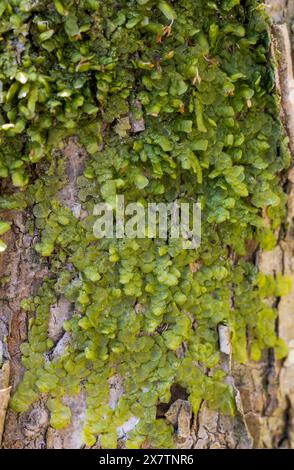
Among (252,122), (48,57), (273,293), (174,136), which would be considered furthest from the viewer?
(273,293)

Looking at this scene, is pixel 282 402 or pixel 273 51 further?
pixel 282 402

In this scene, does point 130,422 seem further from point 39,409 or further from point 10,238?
point 10,238

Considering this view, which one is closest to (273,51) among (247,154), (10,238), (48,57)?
(247,154)

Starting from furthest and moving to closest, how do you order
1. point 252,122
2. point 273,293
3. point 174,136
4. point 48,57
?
point 273,293, point 252,122, point 174,136, point 48,57

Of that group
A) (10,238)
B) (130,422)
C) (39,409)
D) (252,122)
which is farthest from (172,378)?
(252,122)

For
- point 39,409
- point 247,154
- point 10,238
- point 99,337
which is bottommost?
point 39,409

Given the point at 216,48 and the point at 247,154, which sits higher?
the point at 216,48

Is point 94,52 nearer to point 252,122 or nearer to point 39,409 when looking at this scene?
point 252,122
